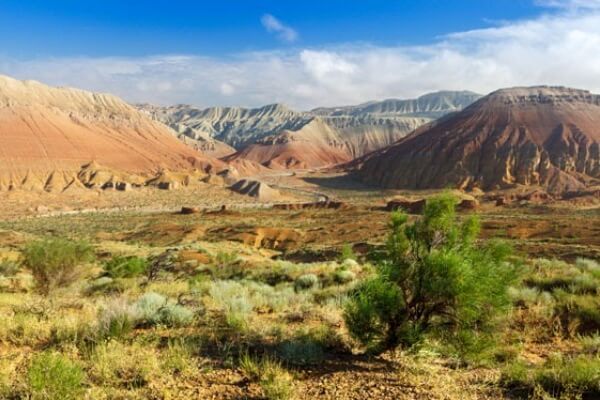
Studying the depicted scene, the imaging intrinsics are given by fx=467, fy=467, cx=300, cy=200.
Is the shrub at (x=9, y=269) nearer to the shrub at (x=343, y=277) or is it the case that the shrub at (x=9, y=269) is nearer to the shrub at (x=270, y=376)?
the shrub at (x=343, y=277)

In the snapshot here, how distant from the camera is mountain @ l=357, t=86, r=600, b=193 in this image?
9450 cm

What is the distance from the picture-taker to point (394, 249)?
7.13m

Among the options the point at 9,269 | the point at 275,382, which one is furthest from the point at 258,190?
the point at 275,382

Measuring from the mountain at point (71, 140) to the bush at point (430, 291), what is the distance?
97001 millimetres

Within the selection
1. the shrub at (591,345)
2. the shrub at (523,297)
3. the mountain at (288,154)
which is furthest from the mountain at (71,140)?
the shrub at (591,345)

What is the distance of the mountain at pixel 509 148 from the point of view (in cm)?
9450

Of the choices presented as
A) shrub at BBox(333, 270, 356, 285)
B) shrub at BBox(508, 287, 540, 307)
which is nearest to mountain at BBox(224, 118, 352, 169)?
shrub at BBox(333, 270, 356, 285)

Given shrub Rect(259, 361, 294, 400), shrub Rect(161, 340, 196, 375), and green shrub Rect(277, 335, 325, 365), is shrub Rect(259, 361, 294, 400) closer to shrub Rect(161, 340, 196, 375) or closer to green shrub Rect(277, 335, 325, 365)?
green shrub Rect(277, 335, 325, 365)

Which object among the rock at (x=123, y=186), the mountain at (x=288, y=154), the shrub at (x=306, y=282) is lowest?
the rock at (x=123, y=186)

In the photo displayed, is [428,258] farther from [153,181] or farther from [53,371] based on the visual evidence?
[153,181]

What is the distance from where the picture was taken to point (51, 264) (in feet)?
44.7

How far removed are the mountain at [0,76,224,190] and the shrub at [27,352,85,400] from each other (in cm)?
9693

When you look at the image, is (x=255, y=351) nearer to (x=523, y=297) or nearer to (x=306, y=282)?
(x=523, y=297)

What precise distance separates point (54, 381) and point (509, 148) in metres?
108
